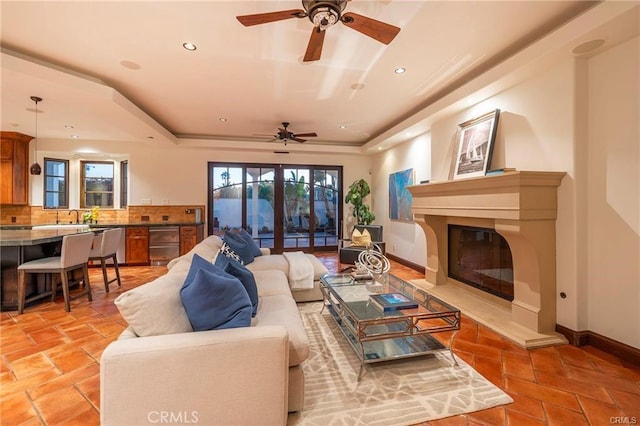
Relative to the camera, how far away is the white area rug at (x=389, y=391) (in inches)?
64.9

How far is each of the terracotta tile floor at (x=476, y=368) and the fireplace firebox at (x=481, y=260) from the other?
2.42ft

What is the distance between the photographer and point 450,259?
419 cm

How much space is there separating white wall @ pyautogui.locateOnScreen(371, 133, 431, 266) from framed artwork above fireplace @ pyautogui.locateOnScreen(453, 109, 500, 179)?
3.52 feet

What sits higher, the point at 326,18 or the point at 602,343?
the point at 326,18

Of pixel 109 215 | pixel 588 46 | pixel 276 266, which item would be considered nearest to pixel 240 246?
pixel 276 266

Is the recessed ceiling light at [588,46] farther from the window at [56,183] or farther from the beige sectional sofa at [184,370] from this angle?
the window at [56,183]

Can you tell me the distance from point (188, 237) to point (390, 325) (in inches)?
194

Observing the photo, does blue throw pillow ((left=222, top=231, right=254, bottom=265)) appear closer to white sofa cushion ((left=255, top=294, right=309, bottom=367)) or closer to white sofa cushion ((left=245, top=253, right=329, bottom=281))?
white sofa cushion ((left=245, top=253, right=329, bottom=281))

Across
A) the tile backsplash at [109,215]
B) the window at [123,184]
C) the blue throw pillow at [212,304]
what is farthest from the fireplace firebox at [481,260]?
the window at [123,184]

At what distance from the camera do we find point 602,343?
2.37 metres

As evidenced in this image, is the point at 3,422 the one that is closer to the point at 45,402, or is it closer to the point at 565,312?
the point at 45,402

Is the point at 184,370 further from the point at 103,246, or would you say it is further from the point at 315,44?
the point at 103,246

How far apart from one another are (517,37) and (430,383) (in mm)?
3124

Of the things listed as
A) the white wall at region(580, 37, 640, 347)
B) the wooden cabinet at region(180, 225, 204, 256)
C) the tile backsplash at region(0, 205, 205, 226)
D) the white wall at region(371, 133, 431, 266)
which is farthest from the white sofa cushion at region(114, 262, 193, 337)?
the tile backsplash at region(0, 205, 205, 226)
